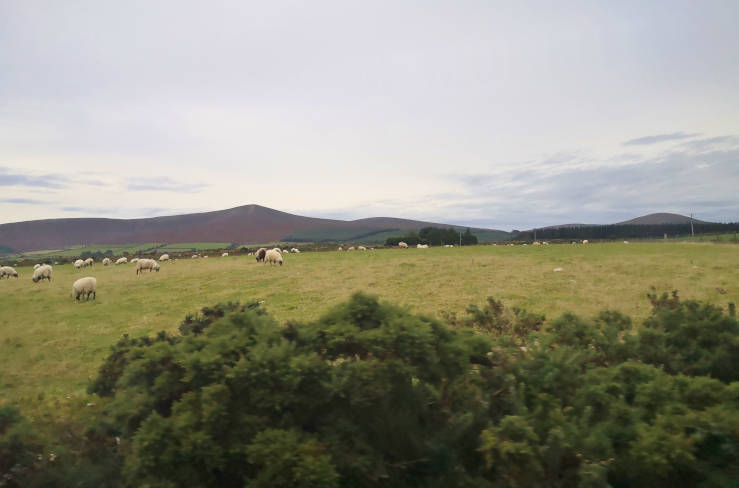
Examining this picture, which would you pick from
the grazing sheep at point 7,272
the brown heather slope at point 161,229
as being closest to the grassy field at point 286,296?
the grazing sheep at point 7,272

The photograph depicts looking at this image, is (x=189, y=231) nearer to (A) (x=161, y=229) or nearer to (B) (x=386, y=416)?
(A) (x=161, y=229)

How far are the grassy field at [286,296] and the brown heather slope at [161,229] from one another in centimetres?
12535

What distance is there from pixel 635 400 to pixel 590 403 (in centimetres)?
46

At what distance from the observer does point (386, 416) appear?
401 centimetres

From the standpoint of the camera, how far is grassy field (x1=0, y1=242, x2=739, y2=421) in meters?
9.52

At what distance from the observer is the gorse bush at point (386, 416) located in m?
3.52

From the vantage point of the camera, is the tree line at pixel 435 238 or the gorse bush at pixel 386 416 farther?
the tree line at pixel 435 238

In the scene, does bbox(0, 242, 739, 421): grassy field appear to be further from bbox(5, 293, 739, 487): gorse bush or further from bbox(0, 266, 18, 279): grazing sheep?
bbox(0, 266, 18, 279): grazing sheep

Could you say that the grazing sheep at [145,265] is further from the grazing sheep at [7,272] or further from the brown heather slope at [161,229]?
the brown heather slope at [161,229]

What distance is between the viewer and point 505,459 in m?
3.61

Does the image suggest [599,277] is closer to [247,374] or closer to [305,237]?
[247,374]

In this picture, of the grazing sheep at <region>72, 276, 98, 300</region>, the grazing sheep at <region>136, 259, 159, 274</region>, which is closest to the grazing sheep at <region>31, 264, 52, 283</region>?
the grazing sheep at <region>136, 259, 159, 274</region>

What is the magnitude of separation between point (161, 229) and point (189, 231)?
3638 centimetres

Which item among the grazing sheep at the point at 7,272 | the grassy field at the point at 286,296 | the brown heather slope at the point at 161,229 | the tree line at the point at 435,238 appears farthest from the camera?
the brown heather slope at the point at 161,229
